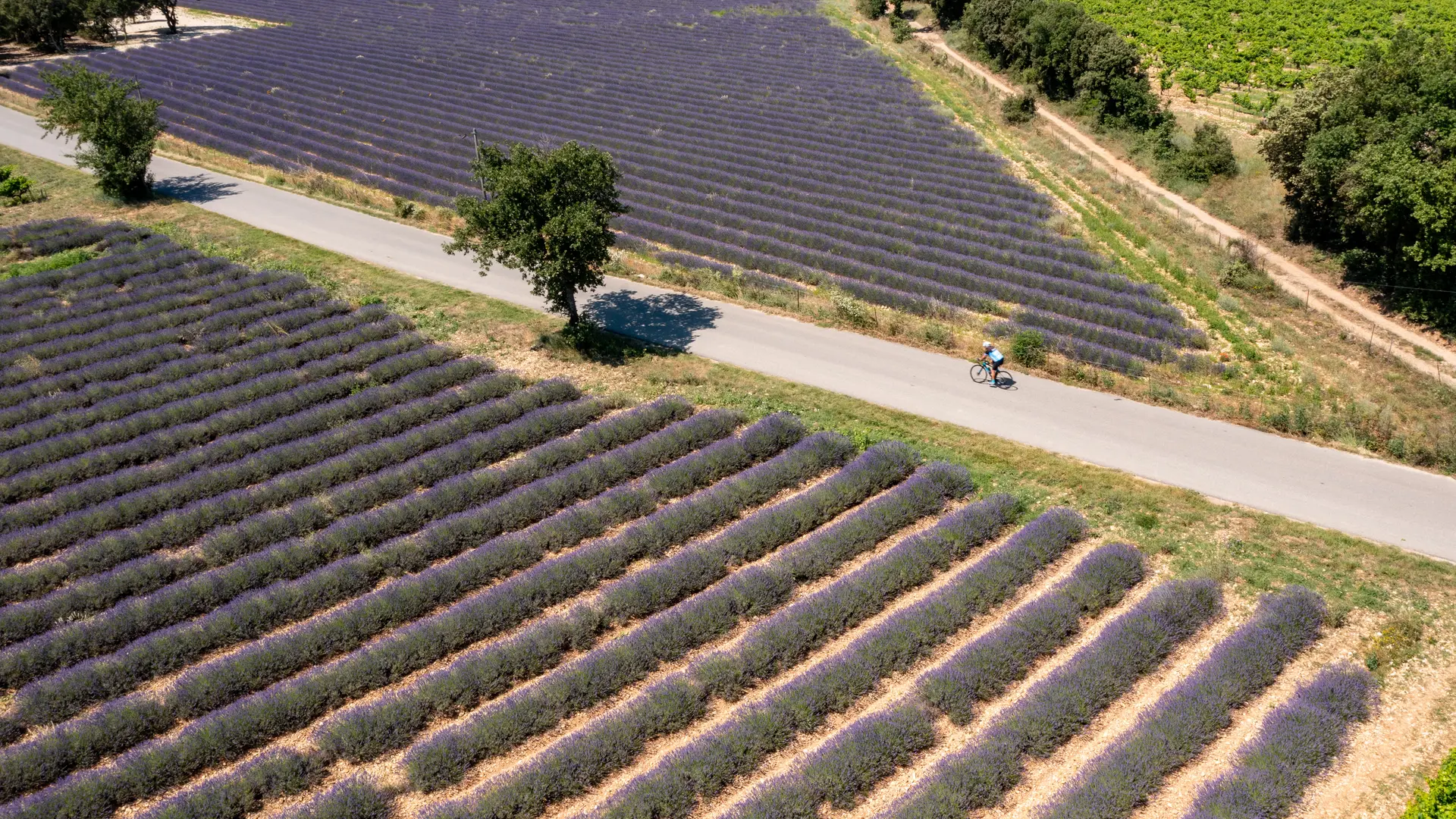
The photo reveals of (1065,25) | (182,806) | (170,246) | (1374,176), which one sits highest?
(1065,25)

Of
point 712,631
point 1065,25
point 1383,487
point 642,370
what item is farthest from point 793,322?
point 1065,25

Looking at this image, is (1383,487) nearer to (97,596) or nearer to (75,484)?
(97,596)

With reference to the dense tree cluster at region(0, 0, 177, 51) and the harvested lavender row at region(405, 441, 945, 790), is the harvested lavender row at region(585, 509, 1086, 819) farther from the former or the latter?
the dense tree cluster at region(0, 0, 177, 51)

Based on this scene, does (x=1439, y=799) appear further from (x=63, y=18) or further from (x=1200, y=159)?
(x=63, y=18)

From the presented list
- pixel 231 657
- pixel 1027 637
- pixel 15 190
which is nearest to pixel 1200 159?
pixel 1027 637

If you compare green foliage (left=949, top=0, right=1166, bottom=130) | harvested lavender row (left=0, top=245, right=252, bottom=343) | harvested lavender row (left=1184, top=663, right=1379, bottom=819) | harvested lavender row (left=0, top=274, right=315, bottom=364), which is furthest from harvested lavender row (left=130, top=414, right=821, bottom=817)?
green foliage (left=949, top=0, right=1166, bottom=130)

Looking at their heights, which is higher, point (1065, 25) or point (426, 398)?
point (1065, 25)

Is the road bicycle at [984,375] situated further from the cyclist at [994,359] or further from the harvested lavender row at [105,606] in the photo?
the harvested lavender row at [105,606]
